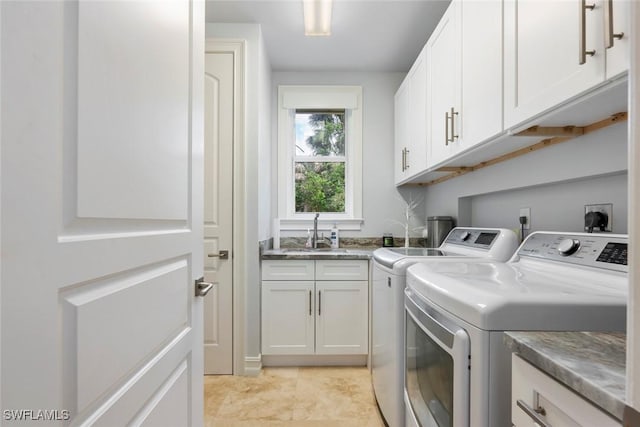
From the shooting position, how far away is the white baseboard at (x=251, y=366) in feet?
7.79

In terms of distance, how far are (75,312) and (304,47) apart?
8.70 feet

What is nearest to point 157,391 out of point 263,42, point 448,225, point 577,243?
point 577,243

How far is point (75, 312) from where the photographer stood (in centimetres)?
49

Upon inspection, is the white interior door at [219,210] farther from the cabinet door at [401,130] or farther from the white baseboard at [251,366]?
the cabinet door at [401,130]

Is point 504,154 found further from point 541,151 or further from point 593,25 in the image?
point 593,25

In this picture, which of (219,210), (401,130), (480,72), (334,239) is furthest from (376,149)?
(480,72)

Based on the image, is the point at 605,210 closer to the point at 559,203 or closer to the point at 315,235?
the point at 559,203

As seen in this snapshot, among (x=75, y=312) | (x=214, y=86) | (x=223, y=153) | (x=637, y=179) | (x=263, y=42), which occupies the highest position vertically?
(x=263, y=42)

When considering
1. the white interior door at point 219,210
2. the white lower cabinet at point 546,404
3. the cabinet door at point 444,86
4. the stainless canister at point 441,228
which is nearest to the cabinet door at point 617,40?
the white lower cabinet at point 546,404

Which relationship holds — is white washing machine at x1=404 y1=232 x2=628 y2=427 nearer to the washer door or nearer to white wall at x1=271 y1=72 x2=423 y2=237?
the washer door

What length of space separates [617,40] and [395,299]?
1207mm

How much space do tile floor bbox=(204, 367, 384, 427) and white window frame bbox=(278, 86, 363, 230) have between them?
129 centimetres

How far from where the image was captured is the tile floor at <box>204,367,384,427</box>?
185 cm

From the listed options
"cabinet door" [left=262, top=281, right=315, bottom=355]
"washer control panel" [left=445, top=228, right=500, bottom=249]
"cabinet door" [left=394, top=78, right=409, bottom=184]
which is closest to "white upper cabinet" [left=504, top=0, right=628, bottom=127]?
"washer control panel" [left=445, top=228, right=500, bottom=249]
